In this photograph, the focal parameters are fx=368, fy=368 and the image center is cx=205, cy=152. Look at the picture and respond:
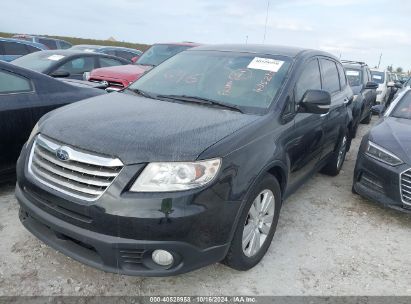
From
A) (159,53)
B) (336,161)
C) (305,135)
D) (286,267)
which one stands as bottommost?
(286,267)

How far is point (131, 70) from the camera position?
784 cm

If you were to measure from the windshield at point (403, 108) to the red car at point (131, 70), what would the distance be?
12.2ft

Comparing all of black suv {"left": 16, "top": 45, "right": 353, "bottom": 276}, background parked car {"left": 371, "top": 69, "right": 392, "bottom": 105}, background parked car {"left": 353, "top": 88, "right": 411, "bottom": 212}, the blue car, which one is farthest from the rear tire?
the blue car

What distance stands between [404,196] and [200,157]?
263 cm

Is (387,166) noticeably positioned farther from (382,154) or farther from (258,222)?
(258,222)

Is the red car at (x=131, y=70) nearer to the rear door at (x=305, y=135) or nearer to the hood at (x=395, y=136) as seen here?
the rear door at (x=305, y=135)

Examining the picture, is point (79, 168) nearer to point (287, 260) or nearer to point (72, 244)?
point (72, 244)

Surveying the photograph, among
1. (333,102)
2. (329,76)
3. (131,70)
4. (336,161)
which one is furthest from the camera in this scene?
(131,70)

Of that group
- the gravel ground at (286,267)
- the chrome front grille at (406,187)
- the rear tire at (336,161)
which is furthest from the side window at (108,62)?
the chrome front grille at (406,187)

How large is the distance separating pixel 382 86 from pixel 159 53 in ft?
26.8

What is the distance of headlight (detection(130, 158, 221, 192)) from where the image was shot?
2.19 metres

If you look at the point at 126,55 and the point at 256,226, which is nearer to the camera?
the point at 256,226

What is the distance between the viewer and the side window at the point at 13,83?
12.2 feet

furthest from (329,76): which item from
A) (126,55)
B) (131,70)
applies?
(126,55)
